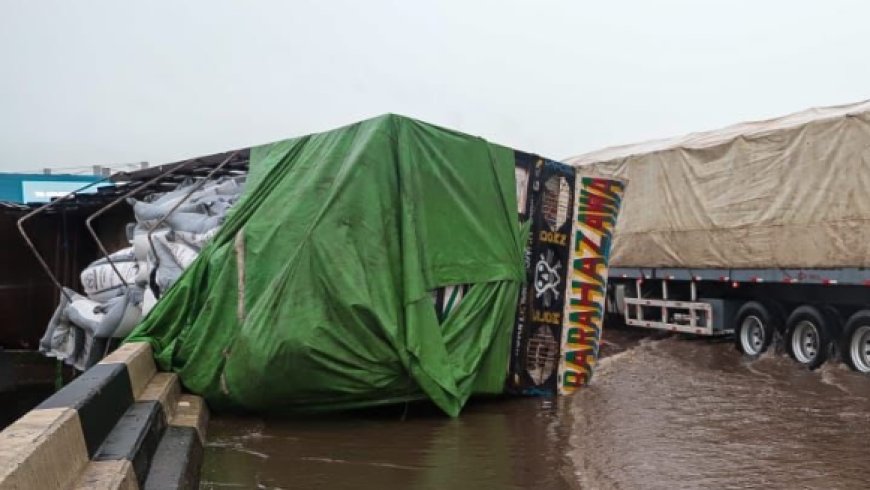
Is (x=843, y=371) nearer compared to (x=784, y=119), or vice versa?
(x=843, y=371)

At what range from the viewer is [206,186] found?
960cm

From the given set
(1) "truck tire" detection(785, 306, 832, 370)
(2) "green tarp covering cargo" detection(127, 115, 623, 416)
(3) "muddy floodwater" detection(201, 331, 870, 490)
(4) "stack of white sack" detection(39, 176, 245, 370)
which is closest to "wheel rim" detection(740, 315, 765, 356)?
(1) "truck tire" detection(785, 306, 832, 370)

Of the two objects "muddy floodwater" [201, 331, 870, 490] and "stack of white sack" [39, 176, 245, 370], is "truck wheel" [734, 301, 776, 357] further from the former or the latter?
"stack of white sack" [39, 176, 245, 370]

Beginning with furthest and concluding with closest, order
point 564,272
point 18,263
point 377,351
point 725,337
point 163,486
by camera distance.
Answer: point 725,337 → point 18,263 → point 564,272 → point 377,351 → point 163,486

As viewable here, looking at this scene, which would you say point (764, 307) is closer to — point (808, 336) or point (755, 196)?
point (808, 336)

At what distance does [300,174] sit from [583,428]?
3.34 m

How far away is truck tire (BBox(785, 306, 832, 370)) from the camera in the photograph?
1036cm

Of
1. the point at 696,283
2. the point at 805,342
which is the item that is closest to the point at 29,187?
the point at 696,283

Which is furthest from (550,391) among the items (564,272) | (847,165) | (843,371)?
(847,165)

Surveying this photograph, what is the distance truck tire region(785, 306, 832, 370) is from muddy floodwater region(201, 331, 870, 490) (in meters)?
1.40

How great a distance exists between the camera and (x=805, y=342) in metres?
11.0

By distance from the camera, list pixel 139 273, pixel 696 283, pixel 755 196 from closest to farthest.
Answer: pixel 139 273
pixel 755 196
pixel 696 283

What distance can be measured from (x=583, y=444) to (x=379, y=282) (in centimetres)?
211

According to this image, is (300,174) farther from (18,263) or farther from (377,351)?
(18,263)
